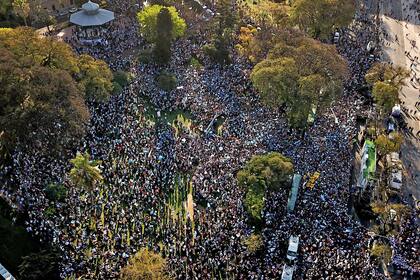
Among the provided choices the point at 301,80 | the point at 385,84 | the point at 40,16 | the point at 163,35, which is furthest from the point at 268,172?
the point at 40,16

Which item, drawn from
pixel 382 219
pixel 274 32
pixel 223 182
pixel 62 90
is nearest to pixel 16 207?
pixel 62 90

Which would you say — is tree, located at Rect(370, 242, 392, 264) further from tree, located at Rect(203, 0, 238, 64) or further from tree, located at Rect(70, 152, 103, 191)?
tree, located at Rect(203, 0, 238, 64)

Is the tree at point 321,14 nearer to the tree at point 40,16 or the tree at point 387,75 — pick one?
the tree at point 387,75

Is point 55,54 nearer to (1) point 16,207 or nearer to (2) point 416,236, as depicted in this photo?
(1) point 16,207

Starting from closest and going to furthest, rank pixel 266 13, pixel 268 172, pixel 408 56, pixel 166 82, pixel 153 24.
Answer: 1. pixel 268 172
2. pixel 166 82
3. pixel 153 24
4. pixel 408 56
5. pixel 266 13

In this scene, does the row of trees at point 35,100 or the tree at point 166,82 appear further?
the tree at point 166,82

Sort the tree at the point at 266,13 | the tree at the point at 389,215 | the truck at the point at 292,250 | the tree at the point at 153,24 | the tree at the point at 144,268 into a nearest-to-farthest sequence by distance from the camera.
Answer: the tree at the point at 144,268 → the truck at the point at 292,250 → the tree at the point at 389,215 → the tree at the point at 153,24 → the tree at the point at 266,13

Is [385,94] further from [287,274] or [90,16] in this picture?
[90,16]

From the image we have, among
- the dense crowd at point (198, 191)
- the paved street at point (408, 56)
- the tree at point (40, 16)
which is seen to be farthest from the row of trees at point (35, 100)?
the paved street at point (408, 56)
